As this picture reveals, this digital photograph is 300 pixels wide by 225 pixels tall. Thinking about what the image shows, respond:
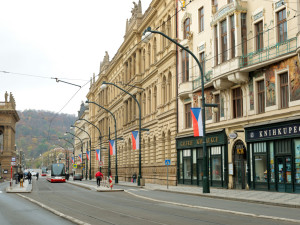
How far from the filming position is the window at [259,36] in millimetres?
29422

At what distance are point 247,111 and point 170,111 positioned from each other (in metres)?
14.2

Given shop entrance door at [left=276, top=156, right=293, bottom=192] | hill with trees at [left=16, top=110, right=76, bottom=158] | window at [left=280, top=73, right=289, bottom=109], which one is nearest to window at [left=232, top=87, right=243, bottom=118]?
window at [left=280, top=73, right=289, bottom=109]

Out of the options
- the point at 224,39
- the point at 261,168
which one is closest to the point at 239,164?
the point at 261,168

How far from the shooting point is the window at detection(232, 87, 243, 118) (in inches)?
1264

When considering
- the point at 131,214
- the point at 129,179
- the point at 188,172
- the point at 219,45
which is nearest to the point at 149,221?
the point at 131,214

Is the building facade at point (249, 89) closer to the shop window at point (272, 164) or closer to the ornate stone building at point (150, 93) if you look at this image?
the shop window at point (272, 164)

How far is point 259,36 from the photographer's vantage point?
29672 millimetres

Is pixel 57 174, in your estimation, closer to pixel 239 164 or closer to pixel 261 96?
pixel 239 164

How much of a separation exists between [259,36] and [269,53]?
6.80 feet

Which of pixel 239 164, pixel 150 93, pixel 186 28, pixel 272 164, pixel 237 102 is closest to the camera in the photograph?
pixel 272 164

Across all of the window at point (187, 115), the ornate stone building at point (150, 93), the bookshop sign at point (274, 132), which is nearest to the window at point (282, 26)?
the bookshop sign at point (274, 132)

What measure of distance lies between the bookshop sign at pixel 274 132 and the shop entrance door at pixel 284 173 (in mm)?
1376

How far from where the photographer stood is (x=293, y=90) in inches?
1033

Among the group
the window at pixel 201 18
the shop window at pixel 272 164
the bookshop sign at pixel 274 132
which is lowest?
the shop window at pixel 272 164
